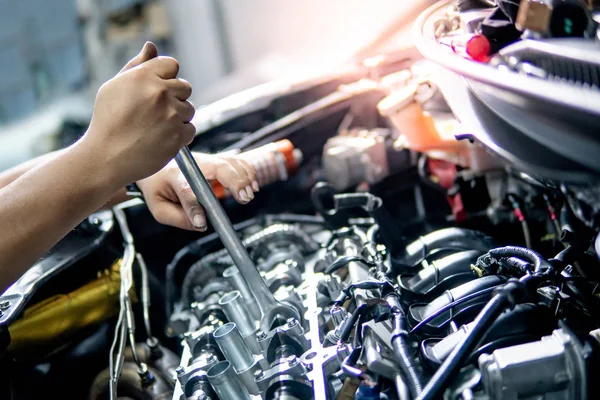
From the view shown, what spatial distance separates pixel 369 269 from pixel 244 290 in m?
0.23

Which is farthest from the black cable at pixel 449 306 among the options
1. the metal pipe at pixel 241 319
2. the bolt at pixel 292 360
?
the metal pipe at pixel 241 319

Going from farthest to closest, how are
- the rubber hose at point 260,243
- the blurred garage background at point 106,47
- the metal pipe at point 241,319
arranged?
the blurred garage background at point 106,47, the rubber hose at point 260,243, the metal pipe at point 241,319

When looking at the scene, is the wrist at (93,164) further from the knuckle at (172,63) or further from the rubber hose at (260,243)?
the rubber hose at (260,243)

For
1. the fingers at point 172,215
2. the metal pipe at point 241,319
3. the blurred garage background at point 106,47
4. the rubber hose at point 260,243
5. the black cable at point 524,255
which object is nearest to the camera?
the black cable at point 524,255

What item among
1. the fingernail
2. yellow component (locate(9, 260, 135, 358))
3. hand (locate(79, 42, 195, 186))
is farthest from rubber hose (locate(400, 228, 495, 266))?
yellow component (locate(9, 260, 135, 358))

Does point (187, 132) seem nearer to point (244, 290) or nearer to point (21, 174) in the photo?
point (244, 290)

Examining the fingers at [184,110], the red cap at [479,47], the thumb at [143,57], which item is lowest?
the red cap at [479,47]

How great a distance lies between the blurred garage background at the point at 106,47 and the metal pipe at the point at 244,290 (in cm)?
243

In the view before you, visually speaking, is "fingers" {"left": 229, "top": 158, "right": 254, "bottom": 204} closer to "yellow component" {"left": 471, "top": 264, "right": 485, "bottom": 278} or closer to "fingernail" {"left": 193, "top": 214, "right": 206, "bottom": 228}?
"fingernail" {"left": 193, "top": 214, "right": 206, "bottom": 228}

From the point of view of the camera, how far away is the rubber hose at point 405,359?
2.10ft

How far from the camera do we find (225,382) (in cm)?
78

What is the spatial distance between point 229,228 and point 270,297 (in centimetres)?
14

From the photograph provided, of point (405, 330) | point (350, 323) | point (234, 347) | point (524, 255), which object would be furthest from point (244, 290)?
point (524, 255)

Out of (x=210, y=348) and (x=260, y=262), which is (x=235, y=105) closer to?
(x=260, y=262)
